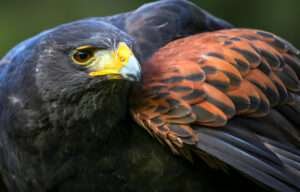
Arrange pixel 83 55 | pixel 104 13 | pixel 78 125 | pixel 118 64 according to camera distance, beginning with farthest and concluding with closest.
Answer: pixel 104 13
pixel 78 125
pixel 83 55
pixel 118 64

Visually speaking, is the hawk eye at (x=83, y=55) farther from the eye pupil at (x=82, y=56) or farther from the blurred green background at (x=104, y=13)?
the blurred green background at (x=104, y=13)

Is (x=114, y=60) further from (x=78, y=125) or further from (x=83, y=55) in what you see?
(x=78, y=125)

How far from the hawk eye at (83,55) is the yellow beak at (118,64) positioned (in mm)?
34

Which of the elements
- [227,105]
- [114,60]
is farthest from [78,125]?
[227,105]

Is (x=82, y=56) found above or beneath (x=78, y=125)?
above

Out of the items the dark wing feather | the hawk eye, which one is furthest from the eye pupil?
the dark wing feather

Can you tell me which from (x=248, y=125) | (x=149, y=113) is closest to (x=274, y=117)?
(x=248, y=125)

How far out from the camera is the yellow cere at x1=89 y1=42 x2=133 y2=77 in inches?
235

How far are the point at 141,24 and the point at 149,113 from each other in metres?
0.92

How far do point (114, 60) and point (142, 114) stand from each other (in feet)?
1.39

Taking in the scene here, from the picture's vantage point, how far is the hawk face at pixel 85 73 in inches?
237

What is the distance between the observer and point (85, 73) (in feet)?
20.0

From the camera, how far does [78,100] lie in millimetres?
6152

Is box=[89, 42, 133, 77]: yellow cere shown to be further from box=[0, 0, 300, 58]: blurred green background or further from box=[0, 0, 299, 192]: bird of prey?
box=[0, 0, 300, 58]: blurred green background
